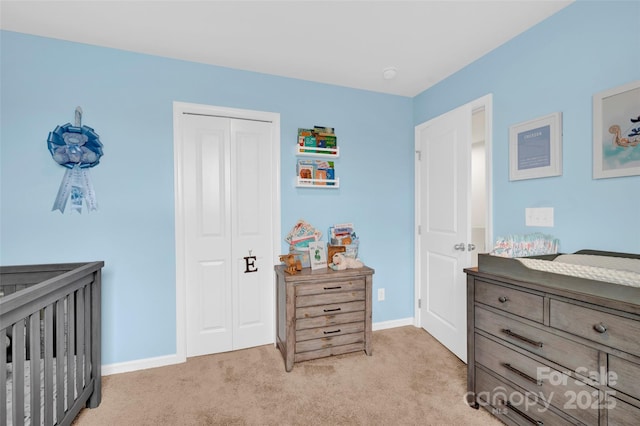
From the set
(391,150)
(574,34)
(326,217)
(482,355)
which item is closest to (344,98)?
(391,150)

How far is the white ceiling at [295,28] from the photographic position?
172 centimetres

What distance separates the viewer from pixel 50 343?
138cm

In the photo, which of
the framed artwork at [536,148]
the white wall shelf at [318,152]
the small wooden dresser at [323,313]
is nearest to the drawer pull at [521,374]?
the small wooden dresser at [323,313]

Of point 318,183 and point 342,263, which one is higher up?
point 318,183

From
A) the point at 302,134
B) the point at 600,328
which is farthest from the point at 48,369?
the point at 600,328

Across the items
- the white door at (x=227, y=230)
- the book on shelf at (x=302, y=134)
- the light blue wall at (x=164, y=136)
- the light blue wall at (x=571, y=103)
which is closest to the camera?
the light blue wall at (x=571, y=103)

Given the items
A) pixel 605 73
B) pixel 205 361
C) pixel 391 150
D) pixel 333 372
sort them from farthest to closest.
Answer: pixel 391 150 → pixel 205 361 → pixel 333 372 → pixel 605 73

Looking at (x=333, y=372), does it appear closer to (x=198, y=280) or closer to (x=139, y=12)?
(x=198, y=280)

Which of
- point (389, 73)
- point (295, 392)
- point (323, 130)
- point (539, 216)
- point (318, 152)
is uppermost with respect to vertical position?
point (389, 73)

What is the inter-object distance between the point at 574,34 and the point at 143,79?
291cm

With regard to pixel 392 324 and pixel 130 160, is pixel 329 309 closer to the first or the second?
pixel 392 324

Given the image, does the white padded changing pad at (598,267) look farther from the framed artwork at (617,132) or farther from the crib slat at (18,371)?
the crib slat at (18,371)

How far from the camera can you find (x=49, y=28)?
6.31ft

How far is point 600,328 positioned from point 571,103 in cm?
126
